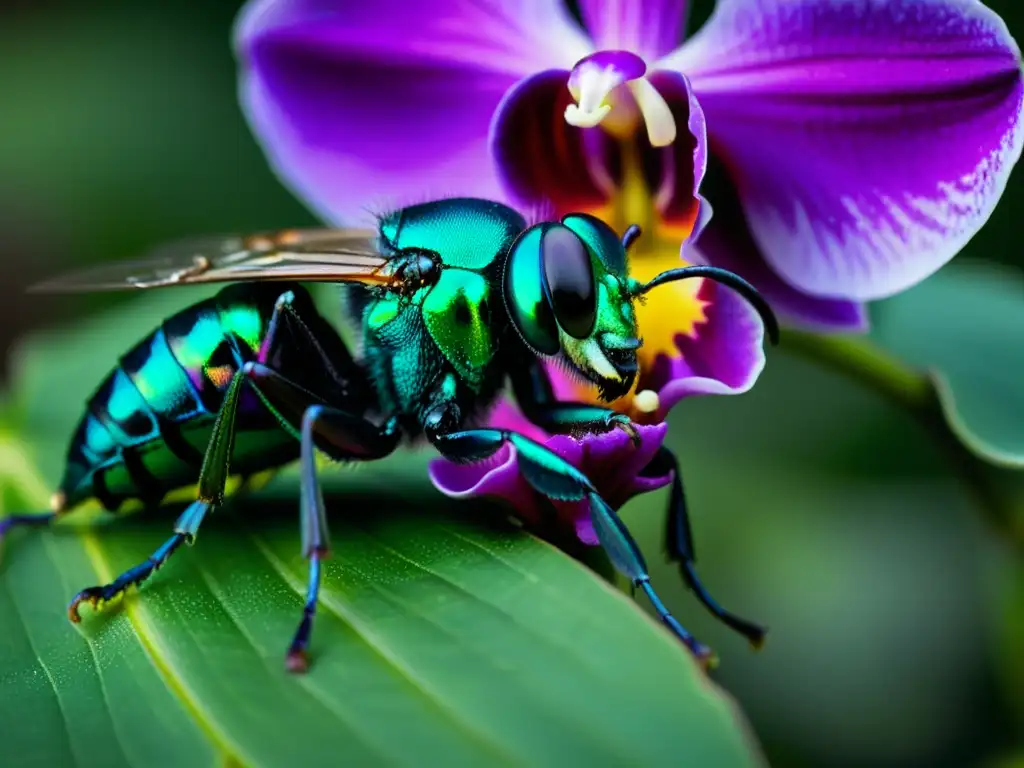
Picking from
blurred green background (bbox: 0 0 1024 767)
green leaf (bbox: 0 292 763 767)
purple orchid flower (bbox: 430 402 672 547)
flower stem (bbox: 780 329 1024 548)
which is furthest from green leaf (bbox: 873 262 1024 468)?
green leaf (bbox: 0 292 763 767)

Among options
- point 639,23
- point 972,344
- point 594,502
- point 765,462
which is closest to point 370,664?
point 594,502

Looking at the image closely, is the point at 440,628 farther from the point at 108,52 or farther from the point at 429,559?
the point at 108,52

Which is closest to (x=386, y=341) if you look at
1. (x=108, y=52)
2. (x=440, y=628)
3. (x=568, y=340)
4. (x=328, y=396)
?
(x=328, y=396)

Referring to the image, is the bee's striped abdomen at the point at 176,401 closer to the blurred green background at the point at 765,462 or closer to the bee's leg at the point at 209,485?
the bee's leg at the point at 209,485

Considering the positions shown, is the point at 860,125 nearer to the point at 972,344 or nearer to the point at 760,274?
the point at 760,274

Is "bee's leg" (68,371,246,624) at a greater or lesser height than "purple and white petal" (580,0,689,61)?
lesser

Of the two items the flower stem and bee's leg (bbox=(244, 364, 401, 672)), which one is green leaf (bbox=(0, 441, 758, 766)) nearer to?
bee's leg (bbox=(244, 364, 401, 672))
